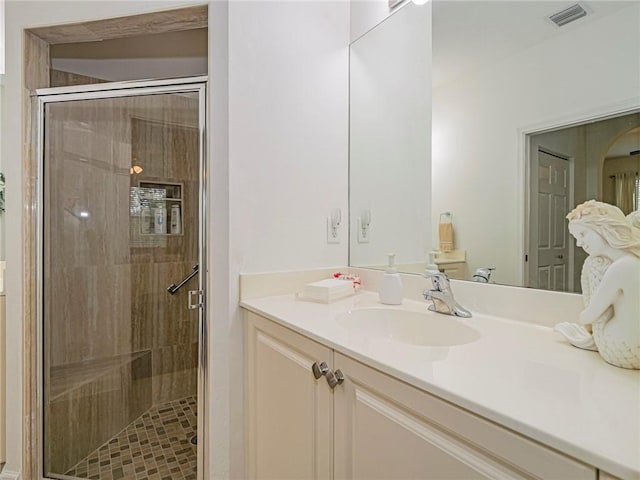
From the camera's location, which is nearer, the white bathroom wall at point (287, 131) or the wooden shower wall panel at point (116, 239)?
the white bathroom wall at point (287, 131)

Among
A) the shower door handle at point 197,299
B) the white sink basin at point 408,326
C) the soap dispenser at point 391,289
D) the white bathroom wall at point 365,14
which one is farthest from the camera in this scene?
the white bathroom wall at point 365,14

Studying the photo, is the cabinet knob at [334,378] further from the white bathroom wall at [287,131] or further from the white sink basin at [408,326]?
the white bathroom wall at [287,131]

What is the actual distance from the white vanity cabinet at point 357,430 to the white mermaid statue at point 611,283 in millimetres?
337

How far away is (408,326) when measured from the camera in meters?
1.16

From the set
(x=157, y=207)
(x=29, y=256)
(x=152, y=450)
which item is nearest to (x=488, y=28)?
(x=157, y=207)

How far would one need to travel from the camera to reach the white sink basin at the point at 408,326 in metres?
1.05

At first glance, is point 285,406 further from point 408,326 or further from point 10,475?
point 10,475

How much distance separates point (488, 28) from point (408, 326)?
1044 millimetres

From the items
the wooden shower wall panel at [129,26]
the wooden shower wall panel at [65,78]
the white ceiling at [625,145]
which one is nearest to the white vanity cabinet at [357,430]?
the white ceiling at [625,145]

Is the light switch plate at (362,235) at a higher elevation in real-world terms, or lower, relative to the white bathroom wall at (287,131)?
lower

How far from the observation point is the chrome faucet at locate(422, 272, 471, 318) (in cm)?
109

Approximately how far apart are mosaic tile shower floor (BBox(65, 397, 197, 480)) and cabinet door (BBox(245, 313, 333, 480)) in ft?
2.03

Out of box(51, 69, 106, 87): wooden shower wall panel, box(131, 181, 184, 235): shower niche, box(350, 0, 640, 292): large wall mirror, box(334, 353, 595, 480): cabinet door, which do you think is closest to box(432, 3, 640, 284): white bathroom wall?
box(350, 0, 640, 292): large wall mirror

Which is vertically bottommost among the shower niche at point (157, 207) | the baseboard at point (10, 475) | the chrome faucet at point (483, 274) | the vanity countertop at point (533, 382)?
the baseboard at point (10, 475)
